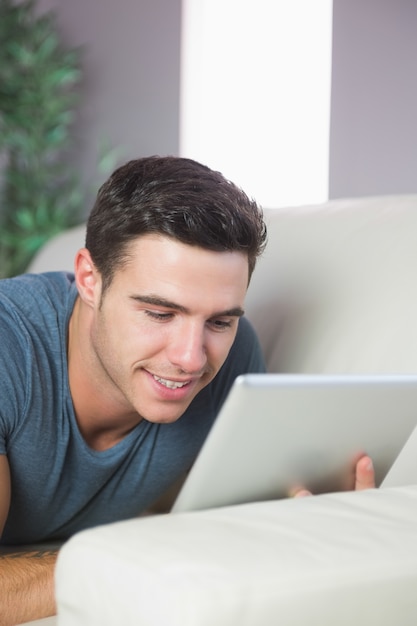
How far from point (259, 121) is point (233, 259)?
11.5ft

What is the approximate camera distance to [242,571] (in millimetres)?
802

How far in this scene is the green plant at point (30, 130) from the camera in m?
4.50

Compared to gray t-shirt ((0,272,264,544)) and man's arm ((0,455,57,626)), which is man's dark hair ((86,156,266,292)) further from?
man's arm ((0,455,57,626))

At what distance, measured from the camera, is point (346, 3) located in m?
4.54

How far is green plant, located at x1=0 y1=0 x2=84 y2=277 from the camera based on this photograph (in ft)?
14.8

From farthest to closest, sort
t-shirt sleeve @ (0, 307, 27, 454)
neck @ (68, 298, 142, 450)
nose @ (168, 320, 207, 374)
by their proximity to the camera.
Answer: neck @ (68, 298, 142, 450)
t-shirt sleeve @ (0, 307, 27, 454)
nose @ (168, 320, 207, 374)

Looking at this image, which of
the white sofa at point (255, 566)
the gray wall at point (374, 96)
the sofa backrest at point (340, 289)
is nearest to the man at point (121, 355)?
the sofa backrest at point (340, 289)

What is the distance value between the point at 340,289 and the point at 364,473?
0.55 meters

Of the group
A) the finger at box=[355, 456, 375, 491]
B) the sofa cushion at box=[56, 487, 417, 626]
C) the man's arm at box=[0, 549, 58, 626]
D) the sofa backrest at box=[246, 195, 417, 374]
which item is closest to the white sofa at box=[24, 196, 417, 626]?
the sofa cushion at box=[56, 487, 417, 626]

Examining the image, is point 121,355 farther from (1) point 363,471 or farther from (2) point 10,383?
(1) point 363,471

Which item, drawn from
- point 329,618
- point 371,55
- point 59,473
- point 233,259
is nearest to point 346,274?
point 233,259

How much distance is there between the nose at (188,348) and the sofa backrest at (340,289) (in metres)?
0.36

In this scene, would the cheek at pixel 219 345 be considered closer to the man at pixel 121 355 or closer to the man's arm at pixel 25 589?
the man at pixel 121 355

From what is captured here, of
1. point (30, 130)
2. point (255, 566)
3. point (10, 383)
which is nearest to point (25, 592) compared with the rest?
point (10, 383)
